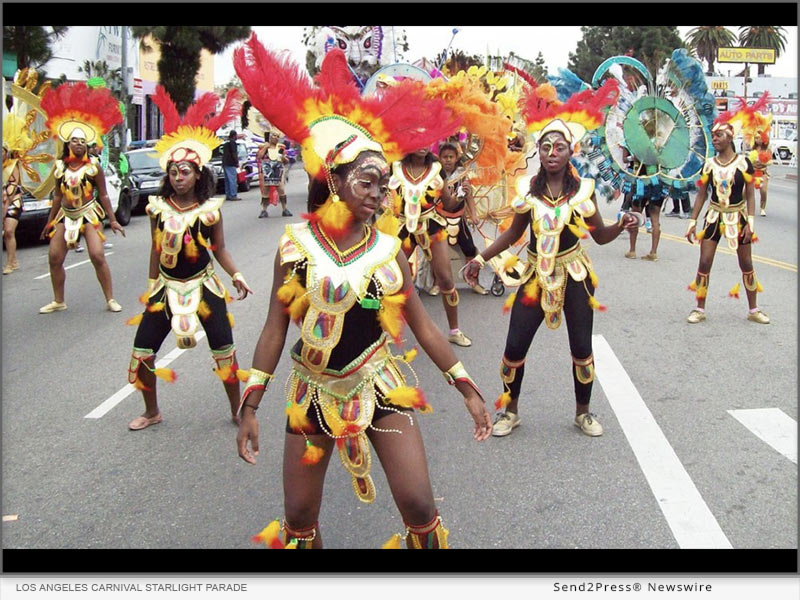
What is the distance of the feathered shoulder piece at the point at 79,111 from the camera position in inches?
315

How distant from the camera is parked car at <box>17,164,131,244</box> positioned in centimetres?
A: 1329

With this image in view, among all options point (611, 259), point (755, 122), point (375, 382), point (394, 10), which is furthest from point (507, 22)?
point (611, 259)

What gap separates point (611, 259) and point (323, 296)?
10.3 meters

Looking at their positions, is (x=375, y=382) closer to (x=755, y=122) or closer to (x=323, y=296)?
(x=323, y=296)

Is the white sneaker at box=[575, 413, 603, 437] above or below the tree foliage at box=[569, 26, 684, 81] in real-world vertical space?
below

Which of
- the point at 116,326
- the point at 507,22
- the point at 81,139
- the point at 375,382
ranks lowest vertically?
the point at 116,326

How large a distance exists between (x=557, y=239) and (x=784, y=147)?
35.1 meters

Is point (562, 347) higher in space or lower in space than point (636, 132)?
lower

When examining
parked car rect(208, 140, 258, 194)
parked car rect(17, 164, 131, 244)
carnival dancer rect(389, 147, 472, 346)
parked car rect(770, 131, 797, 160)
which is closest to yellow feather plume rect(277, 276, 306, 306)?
Answer: carnival dancer rect(389, 147, 472, 346)

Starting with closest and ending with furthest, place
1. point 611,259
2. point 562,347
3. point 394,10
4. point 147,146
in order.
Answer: point 394,10 → point 562,347 → point 611,259 → point 147,146

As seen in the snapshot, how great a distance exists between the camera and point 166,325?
5.21 metres

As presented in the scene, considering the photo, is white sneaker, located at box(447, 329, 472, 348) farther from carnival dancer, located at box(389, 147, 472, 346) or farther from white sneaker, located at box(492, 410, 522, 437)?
white sneaker, located at box(492, 410, 522, 437)

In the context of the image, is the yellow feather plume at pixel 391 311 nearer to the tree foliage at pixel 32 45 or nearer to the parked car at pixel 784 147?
the tree foliage at pixel 32 45

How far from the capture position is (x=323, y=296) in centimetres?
314
